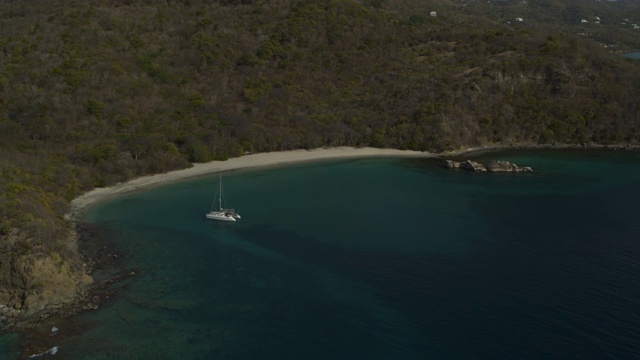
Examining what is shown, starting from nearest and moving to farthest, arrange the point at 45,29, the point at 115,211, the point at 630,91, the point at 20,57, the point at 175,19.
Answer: the point at 115,211 → the point at 20,57 → the point at 45,29 → the point at 630,91 → the point at 175,19

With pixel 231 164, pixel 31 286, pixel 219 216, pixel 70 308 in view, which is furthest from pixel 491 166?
pixel 31 286

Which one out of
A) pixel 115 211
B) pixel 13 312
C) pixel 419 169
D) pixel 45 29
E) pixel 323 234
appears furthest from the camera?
pixel 45 29

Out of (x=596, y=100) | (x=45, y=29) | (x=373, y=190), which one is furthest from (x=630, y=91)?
(x=45, y=29)

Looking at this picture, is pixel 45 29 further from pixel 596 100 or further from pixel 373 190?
pixel 596 100

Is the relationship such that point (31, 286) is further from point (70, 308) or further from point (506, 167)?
point (506, 167)

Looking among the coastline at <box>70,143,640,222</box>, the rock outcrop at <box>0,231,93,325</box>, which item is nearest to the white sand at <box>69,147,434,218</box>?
the coastline at <box>70,143,640,222</box>

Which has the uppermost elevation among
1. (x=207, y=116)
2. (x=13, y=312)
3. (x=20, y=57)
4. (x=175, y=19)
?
(x=175, y=19)
